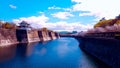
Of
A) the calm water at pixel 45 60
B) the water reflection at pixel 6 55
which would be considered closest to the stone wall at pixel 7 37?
the water reflection at pixel 6 55

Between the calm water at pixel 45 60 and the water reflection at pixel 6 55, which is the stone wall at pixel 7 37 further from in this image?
the calm water at pixel 45 60

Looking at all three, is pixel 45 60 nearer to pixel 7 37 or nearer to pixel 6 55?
pixel 6 55

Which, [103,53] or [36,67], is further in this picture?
[103,53]

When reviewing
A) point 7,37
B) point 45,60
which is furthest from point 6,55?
point 7,37

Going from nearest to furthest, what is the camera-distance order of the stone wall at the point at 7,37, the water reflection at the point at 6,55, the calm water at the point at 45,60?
the calm water at the point at 45,60
the water reflection at the point at 6,55
the stone wall at the point at 7,37

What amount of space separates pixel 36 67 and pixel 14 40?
42.2 metres

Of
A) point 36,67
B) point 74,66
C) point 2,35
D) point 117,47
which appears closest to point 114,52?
point 117,47

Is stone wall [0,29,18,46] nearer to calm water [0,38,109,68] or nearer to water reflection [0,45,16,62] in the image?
water reflection [0,45,16,62]

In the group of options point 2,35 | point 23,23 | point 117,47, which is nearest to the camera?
point 117,47

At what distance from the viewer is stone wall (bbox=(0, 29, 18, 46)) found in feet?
179

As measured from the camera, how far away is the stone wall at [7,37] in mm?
54531

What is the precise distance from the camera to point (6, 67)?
22.9 metres

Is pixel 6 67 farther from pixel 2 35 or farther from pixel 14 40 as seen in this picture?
pixel 14 40

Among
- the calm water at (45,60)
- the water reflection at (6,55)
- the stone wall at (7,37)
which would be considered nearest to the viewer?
the calm water at (45,60)
